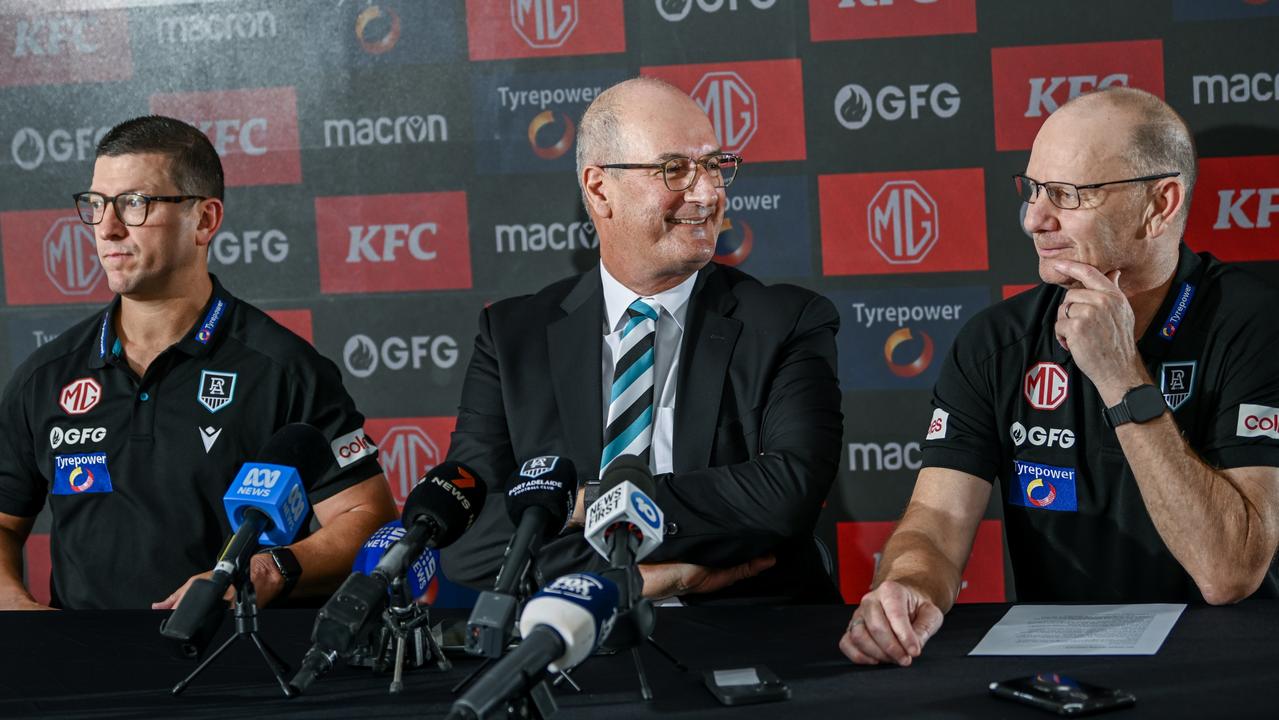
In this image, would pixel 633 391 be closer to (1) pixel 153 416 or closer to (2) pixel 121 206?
(1) pixel 153 416

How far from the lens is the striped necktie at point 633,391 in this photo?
2520 mm

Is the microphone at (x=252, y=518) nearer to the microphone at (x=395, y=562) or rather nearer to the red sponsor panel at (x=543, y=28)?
the microphone at (x=395, y=562)

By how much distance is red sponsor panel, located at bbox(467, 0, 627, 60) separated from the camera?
354 cm

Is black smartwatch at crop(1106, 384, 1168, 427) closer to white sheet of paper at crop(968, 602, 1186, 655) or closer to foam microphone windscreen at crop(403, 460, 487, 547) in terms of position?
white sheet of paper at crop(968, 602, 1186, 655)

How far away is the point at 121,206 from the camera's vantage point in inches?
113

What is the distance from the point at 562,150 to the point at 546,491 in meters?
2.23

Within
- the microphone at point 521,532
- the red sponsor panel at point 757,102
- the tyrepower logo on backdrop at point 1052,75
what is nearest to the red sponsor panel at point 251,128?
the red sponsor panel at point 757,102

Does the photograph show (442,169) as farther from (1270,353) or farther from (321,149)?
(1270,353)

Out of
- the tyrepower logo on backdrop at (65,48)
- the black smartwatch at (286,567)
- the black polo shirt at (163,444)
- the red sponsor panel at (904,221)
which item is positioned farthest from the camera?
the tyrepower logo on backdrop at (65,48)

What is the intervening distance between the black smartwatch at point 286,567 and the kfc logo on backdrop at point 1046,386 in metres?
1.51

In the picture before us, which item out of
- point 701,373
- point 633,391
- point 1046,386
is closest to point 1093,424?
point 1046,386

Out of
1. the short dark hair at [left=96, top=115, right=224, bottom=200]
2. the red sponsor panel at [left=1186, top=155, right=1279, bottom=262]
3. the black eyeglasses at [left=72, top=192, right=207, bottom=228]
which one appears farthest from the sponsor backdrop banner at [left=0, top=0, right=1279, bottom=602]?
the black eyeglasses at [left=72, top=192, right=207, bottom=228]

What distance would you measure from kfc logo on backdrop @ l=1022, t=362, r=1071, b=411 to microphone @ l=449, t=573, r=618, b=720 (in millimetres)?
1394

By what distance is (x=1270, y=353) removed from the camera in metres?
2.28
